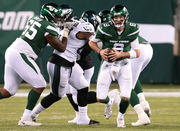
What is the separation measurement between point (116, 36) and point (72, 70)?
2.61ft

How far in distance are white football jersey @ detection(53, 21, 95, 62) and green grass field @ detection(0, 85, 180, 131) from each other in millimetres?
917

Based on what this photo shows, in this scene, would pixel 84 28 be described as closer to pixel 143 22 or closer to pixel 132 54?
pixel 132 54

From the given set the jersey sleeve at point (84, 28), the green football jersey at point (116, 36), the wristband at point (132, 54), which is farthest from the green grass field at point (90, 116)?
the jersey sleeve at point (84, 28)

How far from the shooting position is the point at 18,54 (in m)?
7.70

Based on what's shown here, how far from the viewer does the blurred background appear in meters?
15.9

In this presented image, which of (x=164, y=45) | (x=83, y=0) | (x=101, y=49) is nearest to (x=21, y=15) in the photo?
(x=83, y=0)

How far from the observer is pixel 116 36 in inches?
303

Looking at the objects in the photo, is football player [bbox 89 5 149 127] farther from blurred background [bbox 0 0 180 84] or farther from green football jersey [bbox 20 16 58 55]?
blurred background [bbox 0 0 180 84]

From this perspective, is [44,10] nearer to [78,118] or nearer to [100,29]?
[100,29]

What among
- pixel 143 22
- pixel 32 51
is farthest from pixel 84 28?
pixel 143 22

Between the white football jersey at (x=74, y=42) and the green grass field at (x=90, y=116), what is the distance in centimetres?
92

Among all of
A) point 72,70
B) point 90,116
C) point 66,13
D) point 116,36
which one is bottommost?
point 90,116

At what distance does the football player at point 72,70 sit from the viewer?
26.0 ft

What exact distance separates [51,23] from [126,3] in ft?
28.3
